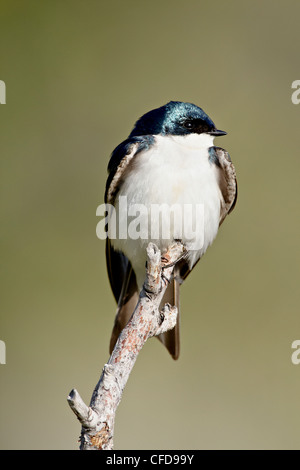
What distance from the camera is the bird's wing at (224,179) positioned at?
8.27 feet

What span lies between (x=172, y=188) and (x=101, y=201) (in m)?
A: 1.63

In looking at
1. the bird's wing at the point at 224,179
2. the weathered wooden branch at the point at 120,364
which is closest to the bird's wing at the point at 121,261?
the bird's wing at the point at 224,179

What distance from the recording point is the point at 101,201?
154 inches

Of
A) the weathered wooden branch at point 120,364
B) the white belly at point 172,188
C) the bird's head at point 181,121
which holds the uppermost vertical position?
the bird's head at point 181,121

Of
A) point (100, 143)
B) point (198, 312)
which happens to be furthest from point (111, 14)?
point (198, 312)

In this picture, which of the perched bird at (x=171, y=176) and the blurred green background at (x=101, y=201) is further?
the blurred green background at (x=101, y=201)

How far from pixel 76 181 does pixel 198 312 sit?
104cm

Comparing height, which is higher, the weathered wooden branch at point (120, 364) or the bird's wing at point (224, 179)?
the bird's wing at point (224, 179)

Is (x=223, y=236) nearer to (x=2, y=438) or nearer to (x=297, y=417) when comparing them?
(x=297, y=417)

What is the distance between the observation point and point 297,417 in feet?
10.8

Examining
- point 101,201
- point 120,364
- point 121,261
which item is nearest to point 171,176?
point 121,261

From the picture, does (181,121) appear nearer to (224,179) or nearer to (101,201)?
(224,179)

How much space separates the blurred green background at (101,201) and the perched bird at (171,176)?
34.5 inches

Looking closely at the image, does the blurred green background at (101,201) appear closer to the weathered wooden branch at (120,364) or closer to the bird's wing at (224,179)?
the bird's wing at (224,179)
